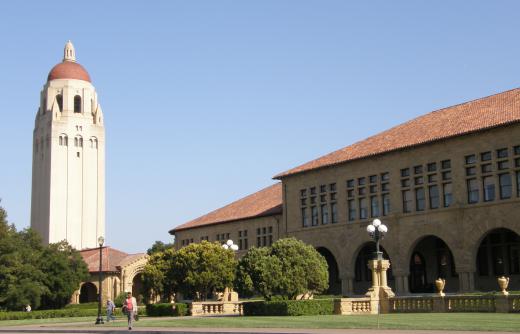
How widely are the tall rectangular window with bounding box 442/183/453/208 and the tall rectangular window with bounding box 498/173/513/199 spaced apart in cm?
365

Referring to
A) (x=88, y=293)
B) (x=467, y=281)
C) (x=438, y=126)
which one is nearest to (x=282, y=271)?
(x=467, y=281)

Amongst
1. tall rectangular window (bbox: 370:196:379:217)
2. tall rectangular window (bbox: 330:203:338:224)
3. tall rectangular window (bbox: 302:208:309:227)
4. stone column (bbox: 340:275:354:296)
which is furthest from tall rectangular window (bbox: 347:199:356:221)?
tall rectangular window (bbox: 302:208:309:227)

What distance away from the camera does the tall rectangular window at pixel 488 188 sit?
141ft

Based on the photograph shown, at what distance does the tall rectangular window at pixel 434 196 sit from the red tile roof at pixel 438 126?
289 cm

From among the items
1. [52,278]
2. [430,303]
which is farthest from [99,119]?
[430,303]

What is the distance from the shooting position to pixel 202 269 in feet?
146

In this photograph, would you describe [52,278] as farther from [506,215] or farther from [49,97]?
[49,97]

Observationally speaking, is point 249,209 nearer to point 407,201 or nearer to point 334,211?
point 334,211

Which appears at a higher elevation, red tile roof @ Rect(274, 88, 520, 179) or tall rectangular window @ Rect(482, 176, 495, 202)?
red tile roof @ Rect(274, 88, 520, 179)

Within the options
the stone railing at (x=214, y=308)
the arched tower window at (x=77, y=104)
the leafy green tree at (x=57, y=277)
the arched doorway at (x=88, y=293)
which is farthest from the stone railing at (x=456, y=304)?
the arched tower window at (x=77, y=104)

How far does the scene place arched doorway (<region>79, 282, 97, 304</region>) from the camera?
84.2 meters

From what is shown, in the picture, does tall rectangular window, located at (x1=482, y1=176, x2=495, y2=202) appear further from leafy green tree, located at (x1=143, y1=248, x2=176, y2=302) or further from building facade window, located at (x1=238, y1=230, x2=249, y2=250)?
building facade window, located at (x1=238, y1=230, x2=249, y2=250)

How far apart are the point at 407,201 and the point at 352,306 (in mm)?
13283

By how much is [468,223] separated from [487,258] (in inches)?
173
